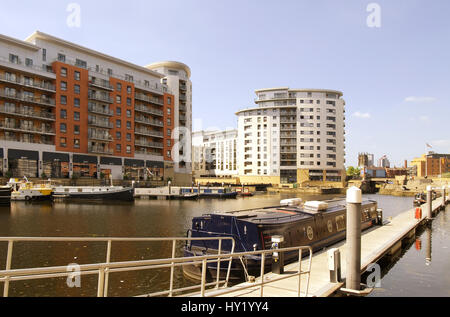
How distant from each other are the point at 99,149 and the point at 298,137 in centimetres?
6842

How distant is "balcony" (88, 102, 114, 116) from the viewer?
68.9 meters

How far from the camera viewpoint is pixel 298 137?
11406 cm

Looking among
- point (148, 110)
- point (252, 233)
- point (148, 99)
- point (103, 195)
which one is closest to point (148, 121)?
point (148, 110)

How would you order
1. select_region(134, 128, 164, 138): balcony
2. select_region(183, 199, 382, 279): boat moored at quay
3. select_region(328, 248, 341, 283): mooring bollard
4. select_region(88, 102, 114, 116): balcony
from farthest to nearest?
select_region(134, 128, 164, 138): balcony
select_region(88, 102, 114, 116): balcony
select_region(183, 199, 382, 279): boat moored at quay
select_region(328, 248, 341, 283): mooring bollard

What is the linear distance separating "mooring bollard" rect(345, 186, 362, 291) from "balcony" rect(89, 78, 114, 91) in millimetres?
68663

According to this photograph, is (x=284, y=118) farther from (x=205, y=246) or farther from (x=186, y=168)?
(x=205, y=246)

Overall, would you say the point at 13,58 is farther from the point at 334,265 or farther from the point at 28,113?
the point at 334,265

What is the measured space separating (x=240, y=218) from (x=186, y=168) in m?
75.5

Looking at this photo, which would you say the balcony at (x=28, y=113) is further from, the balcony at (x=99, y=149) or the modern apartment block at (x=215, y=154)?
the modern apartment block at (x=215, y=154)

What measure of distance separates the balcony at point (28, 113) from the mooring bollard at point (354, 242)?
207ft

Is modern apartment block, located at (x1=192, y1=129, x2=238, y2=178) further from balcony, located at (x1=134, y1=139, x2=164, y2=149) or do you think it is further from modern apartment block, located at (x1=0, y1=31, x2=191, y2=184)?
modern apartment block, located at (x1=0, y1=31, x2=191, y2=184)

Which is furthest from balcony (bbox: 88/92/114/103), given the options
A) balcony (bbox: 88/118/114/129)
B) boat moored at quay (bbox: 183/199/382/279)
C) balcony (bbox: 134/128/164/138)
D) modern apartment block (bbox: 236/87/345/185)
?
boat moored at quay (bbox: 183/199/382/279)

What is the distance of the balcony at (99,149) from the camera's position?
222 feet
